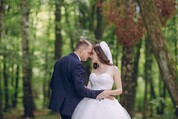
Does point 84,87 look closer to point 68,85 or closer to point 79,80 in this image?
point 79,80

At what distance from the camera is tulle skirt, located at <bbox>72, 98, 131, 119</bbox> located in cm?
730

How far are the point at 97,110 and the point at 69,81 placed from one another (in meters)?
0.94

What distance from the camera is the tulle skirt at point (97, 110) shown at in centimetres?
730

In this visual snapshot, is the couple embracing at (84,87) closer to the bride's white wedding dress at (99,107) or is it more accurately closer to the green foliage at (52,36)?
the bride's white wedding dress at (99,107)

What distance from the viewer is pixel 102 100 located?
7469mm

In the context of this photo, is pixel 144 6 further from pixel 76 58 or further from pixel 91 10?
pixel 91 10

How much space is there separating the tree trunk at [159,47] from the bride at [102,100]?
174 cm

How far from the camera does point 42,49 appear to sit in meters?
28.7

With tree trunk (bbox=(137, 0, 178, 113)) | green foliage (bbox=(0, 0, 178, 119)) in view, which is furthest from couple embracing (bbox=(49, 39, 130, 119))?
green foliage (bbox=(0, 0, 178, 119))

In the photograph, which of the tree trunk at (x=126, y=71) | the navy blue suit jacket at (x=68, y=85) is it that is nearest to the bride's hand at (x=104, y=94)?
the navy blue suit jacket at (x=68, y=85)

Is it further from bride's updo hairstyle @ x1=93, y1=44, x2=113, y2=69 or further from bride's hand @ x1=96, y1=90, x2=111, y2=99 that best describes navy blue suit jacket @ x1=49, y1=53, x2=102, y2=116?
bride's updo hairstyle @ x1=93, y1=44, x2=113, y2=69

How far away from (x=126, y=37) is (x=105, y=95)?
554 centimetres

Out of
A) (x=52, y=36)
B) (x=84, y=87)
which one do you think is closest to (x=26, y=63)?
(x=84, y=87)

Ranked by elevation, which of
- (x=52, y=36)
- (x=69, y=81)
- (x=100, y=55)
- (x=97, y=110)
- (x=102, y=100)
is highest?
(x=52, y=36)
